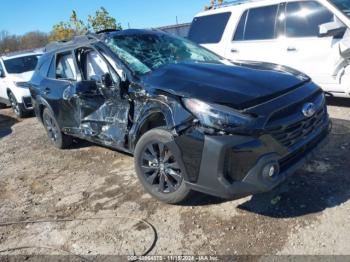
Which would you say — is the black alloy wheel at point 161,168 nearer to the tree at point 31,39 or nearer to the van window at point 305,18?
the van window at point 305,18

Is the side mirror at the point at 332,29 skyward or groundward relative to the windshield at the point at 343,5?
groundward

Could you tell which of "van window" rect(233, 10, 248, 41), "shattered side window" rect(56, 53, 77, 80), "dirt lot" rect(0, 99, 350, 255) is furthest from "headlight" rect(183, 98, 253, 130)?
"van window" rect(233, 10, 248, 41)

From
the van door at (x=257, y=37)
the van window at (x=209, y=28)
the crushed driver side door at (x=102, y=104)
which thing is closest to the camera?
the crushed driver side door at (x=102, y=104)

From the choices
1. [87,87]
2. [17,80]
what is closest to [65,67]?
[87,87]

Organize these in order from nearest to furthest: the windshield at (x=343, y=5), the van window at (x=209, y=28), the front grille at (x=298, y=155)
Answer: the front grille at (x=298, y=155)
the windshield at (x=343, y=5)
the van window at (x=209, y=28)

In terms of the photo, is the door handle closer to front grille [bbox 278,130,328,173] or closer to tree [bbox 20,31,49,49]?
front grille [bbox 278,130,328,173]

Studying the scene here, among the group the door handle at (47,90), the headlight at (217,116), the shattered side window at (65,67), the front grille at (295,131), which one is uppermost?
the shattered side window at (65,67)

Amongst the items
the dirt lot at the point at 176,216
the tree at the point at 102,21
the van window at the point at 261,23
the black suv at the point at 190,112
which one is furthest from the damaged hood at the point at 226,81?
the tree at the point at 102,21

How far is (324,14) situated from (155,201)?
4.13 meters

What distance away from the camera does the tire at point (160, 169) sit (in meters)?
3.62

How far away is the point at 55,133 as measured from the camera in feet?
21.3

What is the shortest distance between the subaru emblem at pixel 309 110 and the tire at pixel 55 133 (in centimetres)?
399

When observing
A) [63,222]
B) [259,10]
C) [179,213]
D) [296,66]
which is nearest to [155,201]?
[179,213]

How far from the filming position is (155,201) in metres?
4.09
